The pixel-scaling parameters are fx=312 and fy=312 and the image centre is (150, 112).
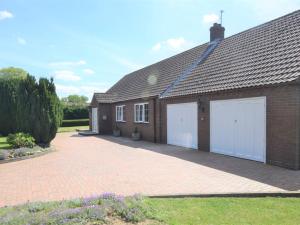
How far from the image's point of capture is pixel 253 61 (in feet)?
43.8

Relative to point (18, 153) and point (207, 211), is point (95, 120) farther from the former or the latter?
point (207, 211)

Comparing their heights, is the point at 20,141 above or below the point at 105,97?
below

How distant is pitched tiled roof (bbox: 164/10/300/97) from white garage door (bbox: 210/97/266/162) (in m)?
0.74

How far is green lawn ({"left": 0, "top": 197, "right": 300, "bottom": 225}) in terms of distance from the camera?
5.40 meters

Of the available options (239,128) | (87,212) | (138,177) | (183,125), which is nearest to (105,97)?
(183,125)

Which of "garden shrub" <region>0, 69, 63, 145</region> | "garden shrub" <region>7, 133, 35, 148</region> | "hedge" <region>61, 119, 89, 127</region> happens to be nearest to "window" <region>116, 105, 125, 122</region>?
"garden shrub" <region>0, 69, 63, 145</region>

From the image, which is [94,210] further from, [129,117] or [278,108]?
[129,117]

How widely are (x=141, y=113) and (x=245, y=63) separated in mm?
9390

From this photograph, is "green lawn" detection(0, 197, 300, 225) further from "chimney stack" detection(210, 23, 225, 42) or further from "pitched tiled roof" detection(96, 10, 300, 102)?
"chimney stack" detection(210, 23, 225, 42)

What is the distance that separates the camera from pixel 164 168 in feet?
35.3

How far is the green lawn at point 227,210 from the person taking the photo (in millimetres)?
5473

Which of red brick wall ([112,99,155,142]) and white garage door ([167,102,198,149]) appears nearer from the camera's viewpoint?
white garage door ([167,102,198,149])

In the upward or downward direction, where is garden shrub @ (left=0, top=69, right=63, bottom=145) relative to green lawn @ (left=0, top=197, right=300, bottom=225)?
upward

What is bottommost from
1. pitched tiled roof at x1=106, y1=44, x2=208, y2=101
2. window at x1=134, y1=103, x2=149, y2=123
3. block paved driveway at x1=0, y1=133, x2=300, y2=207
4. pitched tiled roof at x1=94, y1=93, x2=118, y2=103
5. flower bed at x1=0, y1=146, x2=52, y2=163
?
block paved driveway at x1=0, y1=133, x2=300, y2=207
